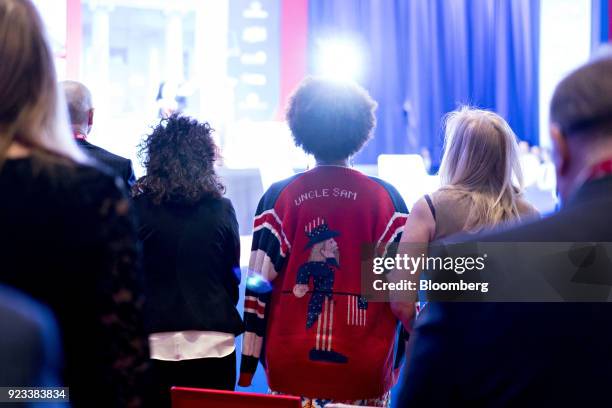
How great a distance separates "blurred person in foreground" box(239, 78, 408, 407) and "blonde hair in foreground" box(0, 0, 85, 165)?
3.52 ft

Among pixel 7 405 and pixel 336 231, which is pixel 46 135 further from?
pixel 336 231

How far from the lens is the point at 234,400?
1481 millimetres

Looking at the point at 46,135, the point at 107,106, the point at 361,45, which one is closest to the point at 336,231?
the point at 46,135

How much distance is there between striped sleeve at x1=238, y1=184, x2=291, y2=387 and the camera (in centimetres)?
199

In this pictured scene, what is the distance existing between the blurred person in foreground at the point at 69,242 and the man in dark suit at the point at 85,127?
1.41m

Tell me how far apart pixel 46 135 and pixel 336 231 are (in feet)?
3.60

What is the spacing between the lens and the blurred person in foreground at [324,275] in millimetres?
1916

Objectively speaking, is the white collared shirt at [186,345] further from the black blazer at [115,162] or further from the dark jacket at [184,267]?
the black blazer at [115,162]

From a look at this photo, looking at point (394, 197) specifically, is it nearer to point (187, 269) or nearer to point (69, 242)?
point (187, 269)

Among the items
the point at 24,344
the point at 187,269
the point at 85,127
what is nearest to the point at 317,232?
the point at 187,269

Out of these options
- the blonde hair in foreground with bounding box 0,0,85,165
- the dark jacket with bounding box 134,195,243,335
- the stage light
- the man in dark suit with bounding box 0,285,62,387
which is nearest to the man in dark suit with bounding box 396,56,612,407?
the man in dark suit with bounding box 0,285,62,387

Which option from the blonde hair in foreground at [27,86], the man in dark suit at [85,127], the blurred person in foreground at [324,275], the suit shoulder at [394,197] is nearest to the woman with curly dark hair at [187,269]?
the blurred person in foreground at [324,275]

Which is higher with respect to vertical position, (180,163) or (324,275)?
(180,163)

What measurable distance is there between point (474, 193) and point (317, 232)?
1.35 feet
